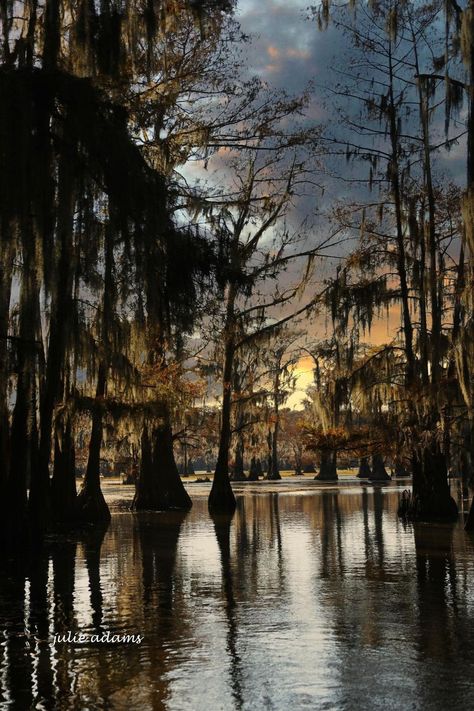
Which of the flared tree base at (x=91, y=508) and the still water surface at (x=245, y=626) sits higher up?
the flared tree base at (x=91, y=508)

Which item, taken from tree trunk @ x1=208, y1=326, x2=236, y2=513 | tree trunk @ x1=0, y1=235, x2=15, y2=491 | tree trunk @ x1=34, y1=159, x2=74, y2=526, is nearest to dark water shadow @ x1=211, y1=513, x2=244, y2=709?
tree trunk @ x1=34, y1=159, x2=74, y2=526

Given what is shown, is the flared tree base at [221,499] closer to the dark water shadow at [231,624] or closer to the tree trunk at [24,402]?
the dark water shadow at [231,624]

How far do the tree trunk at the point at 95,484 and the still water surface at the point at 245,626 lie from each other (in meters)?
5.28

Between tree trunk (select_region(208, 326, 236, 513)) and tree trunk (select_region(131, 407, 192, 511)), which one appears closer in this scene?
Result: tree trunk (select_region(208, 326, 236, 513))

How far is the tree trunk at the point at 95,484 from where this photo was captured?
20719 mm

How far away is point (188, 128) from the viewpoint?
73.5ft

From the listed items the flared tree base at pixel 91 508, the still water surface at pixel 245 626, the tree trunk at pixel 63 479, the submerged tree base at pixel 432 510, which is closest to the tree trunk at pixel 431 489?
the submerged tree base at pixel 432 510

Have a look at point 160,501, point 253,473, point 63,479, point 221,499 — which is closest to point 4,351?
point 63,479

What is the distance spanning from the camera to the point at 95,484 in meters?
21.2

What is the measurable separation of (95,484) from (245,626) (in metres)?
14.1

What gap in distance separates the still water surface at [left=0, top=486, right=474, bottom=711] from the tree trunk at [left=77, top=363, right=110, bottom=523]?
17.3 ft

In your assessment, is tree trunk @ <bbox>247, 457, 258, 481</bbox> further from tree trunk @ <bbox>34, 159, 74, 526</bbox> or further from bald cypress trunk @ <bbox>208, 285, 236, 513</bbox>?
tree trunk @ <bbox>34, 159, 74, 526</bbox>

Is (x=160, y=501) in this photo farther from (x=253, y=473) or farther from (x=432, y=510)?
(x=253, y=473)

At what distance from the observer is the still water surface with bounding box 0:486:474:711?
5430 mm
